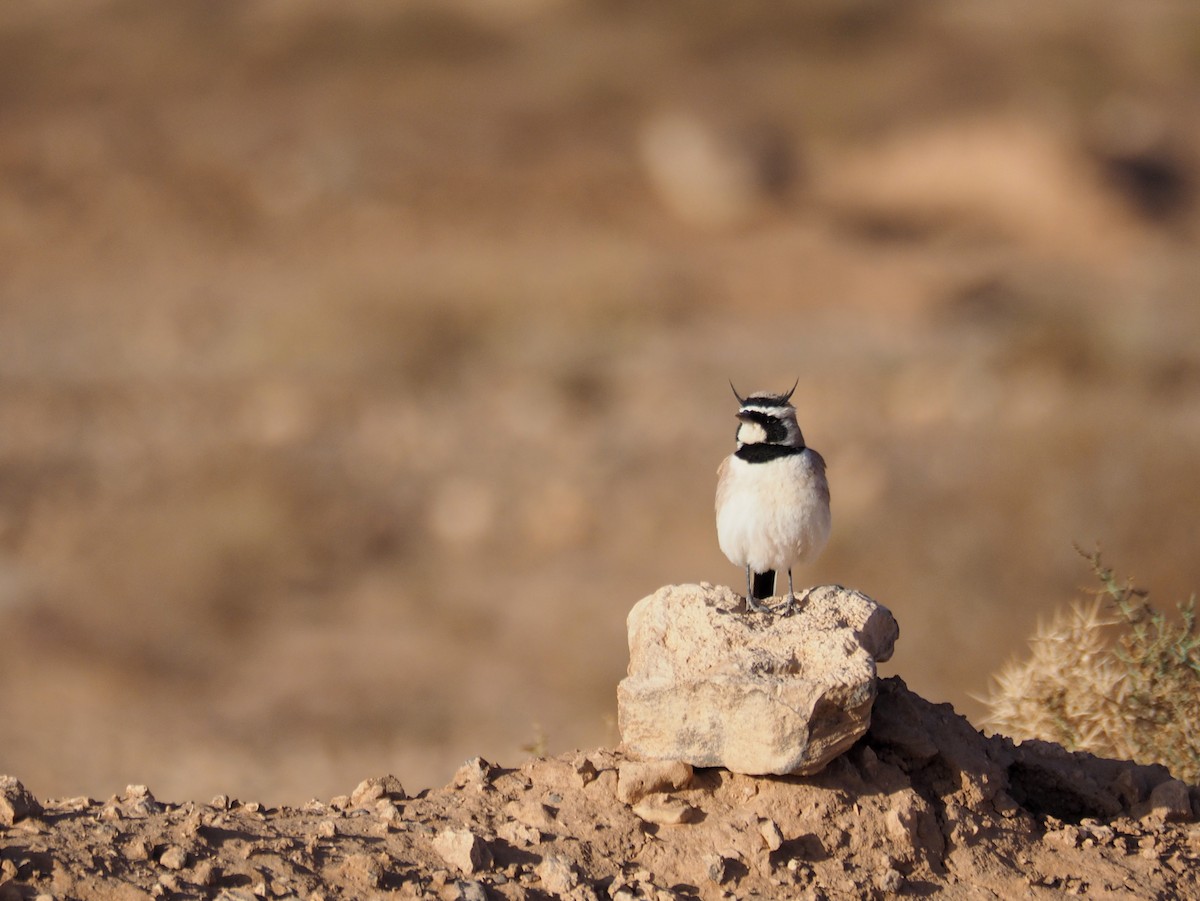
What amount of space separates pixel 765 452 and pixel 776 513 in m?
0.25

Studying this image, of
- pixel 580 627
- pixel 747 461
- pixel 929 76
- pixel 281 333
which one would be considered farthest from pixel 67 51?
pixel 747 461

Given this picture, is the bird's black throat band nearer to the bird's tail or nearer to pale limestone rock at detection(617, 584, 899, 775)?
the bird's tail

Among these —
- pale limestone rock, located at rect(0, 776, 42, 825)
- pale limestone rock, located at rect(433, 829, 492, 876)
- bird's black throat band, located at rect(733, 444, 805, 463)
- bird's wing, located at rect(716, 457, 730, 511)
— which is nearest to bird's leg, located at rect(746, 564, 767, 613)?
bird's wing, located at rect(716, 457, 730, 511)

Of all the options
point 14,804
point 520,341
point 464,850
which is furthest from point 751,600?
point 520,341

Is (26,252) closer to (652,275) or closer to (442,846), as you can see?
(652,275)

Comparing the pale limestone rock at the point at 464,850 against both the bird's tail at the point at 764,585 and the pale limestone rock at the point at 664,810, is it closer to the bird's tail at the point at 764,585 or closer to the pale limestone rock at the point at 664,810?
the pale limestone rock at the point at 664,810

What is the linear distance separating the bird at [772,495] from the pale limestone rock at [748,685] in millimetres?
600

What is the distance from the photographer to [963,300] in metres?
23.1

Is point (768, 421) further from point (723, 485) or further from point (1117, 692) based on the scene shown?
point (1117, 692)

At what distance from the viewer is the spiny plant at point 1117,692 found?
6.30 m

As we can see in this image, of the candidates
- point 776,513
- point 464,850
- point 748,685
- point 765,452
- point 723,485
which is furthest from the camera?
point 723,485

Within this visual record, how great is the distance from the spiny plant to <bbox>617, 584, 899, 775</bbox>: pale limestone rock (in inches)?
50.1

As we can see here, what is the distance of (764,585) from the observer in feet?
21.2

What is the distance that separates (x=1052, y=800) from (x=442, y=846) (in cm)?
234
